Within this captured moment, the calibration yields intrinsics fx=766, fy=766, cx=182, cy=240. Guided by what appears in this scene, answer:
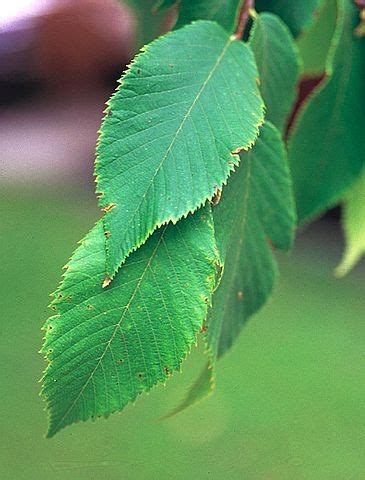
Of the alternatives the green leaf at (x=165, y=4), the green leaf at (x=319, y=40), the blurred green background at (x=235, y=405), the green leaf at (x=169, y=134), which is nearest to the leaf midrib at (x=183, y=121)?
the green leaf at (x=169, y=134)

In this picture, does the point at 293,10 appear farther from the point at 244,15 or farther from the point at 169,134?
the point at 169,134

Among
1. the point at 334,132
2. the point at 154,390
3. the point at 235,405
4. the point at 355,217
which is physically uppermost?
the point at 334,132

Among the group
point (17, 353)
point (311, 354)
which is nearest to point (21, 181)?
point (17, 353)

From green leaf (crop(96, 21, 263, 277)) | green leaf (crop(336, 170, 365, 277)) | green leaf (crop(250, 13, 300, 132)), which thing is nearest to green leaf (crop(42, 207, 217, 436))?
green leaf (crop(96, 21, 263, 277))

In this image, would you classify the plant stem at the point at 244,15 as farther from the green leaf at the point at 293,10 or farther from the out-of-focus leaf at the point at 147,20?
the out-of-focus leaf at the point at 147,20

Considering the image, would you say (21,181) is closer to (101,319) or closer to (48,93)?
(48,93)

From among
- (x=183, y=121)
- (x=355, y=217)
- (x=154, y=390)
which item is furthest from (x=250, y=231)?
(x=154, y=390)
